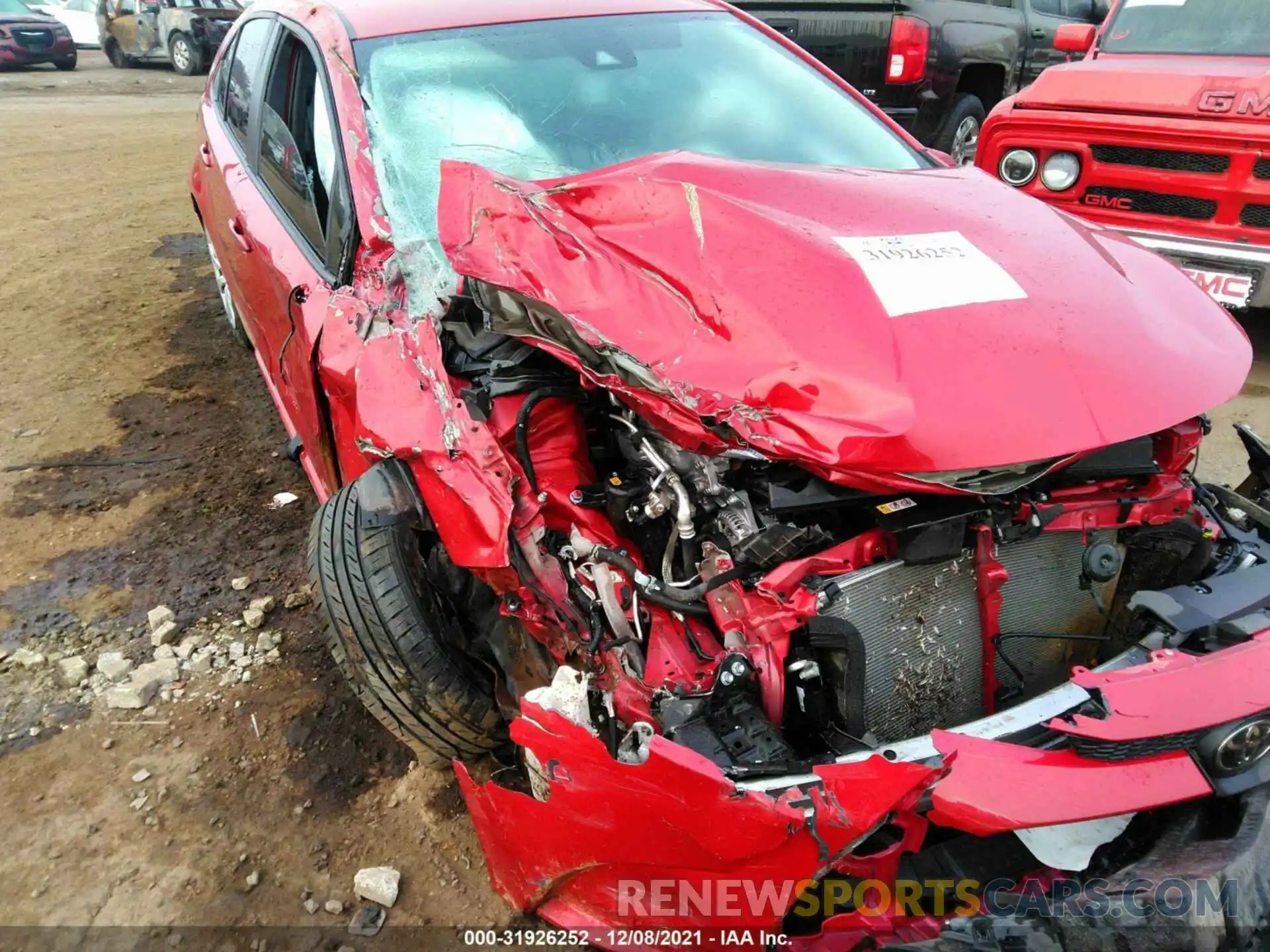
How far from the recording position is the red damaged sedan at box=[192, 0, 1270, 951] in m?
1.42

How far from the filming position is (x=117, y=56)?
15.5m

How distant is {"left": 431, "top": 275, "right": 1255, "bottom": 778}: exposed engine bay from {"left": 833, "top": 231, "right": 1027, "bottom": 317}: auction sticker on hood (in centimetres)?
38

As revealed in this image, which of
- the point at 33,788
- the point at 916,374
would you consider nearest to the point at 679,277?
the point at 916,374

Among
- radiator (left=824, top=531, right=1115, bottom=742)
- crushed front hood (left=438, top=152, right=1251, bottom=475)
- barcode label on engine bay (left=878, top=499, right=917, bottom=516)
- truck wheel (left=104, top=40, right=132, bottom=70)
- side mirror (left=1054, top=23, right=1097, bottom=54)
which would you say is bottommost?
truck wheel (left=104, top=40, right=132, bottom=70)

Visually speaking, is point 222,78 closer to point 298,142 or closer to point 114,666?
point 298,142

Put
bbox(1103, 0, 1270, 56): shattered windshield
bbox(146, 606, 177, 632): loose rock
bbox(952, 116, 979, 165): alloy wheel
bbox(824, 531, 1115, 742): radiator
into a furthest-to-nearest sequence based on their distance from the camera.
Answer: bbox(952, 116, 979, 165): alloy wheel
bbox(1103, 0, 1270, 56): shattered windshield
bbox(146, 606, 177, 632): loose rock
bbox(824, 531, 1115, 742): radiator

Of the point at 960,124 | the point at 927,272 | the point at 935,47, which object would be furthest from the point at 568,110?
the point at 960,124

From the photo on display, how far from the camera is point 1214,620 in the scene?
5.33 ft

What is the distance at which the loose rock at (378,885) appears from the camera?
6.58 feet

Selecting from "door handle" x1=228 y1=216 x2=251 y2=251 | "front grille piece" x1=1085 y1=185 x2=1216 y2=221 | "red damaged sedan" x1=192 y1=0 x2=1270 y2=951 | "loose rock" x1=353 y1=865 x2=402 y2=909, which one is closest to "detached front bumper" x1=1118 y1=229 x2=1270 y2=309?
"front grille piece" x1=1085 y1=185 x2=1216 y2=221

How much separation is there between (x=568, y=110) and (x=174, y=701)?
207cm

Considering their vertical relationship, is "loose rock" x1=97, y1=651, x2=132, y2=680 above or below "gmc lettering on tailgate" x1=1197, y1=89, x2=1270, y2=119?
below

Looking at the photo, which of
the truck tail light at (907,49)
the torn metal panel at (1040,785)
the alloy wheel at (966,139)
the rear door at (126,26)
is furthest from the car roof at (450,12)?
the rear door at (126,26)

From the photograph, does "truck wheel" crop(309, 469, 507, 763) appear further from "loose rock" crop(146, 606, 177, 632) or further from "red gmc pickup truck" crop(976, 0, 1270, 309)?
"red gmc pickup truck" crop(976, 0, 1270, 309)
